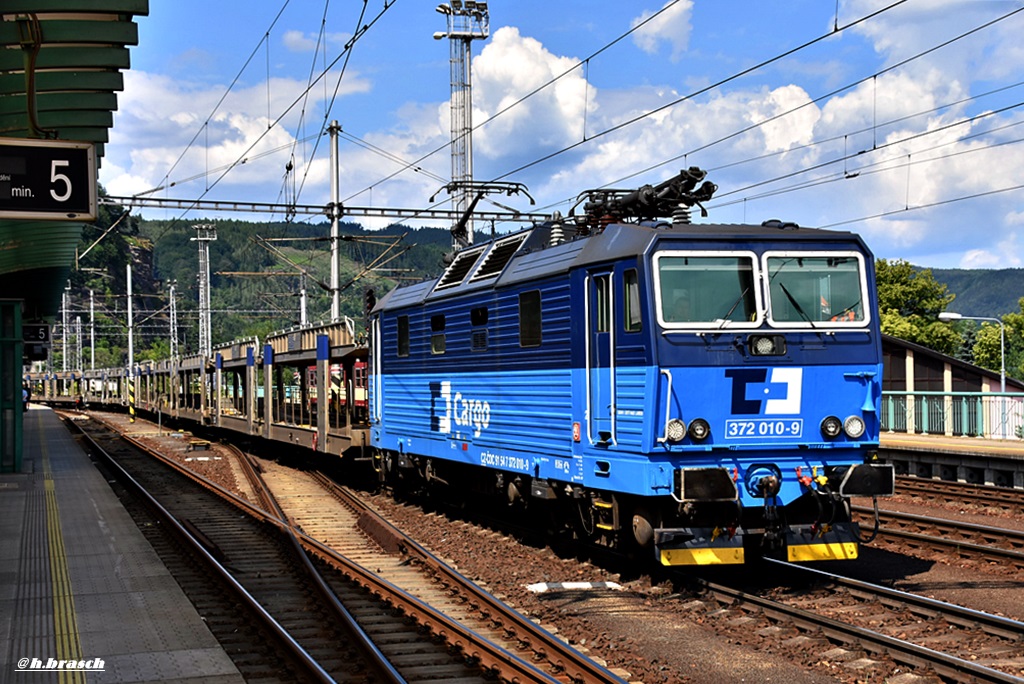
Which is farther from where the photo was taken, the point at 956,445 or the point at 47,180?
the point at 956,445

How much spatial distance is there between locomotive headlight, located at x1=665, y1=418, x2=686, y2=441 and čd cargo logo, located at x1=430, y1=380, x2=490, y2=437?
4359 mm

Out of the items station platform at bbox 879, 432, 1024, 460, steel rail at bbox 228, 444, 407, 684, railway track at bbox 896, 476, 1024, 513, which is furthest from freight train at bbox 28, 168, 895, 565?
station platform at bbox 879, 432, 1024, 460

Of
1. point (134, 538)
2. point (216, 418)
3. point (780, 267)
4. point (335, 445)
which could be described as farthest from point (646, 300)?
point (216, 418)

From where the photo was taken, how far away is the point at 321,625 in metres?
10.2

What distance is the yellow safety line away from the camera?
28.3ft

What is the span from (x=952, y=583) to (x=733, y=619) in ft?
10.1

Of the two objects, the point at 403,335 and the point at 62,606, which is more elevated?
the point at 403,335

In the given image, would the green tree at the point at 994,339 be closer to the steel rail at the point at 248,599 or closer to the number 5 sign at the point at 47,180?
the steel rail at the point at 248,599

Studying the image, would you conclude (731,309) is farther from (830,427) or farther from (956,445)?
(956,445)

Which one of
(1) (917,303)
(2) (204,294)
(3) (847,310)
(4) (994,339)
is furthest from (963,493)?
(4) (994,339)

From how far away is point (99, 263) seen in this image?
120m

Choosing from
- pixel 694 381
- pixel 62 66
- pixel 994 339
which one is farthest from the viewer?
pixel 994 339

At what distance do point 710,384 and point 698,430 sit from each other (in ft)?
1.56

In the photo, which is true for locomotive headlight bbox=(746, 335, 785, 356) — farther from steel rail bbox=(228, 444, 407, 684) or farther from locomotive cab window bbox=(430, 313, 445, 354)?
locomotive cab window bbox=(430, 313, 445, 354)
